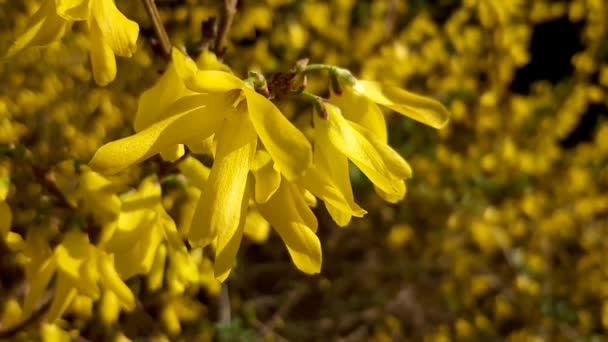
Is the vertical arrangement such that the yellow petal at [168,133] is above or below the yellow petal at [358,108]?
above

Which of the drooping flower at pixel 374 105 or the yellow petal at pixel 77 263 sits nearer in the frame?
the drooping flower at pixel 374 105

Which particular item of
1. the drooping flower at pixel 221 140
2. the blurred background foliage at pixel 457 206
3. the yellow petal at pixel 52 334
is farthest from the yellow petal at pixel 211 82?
the blurred background foliage at pixel 457 206

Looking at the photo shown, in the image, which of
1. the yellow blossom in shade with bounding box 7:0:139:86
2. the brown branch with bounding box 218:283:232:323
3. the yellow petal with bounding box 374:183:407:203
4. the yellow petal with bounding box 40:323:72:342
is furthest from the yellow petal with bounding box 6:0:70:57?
the brown branch with bounding box 218:283:232:323

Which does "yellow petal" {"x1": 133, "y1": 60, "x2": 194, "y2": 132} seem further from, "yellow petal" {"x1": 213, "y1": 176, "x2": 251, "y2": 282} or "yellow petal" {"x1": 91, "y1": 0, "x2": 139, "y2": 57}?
"yellow petal" {"x1": 213, "y1": 176, "x2": 251, "y2": 282}

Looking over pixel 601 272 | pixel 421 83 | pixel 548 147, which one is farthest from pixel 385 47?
pixel 601 272

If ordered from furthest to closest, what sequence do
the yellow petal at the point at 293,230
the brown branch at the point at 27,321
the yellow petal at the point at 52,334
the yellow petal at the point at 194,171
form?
the yellow petal at the point at 52,334, the brown branch at the point at 27,321, the yellow petal at the point at 194,171, the yellow petal at the point at 293,230

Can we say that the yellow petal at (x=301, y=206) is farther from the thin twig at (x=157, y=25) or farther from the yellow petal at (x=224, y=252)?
the thin twig at (x=157, y=25)

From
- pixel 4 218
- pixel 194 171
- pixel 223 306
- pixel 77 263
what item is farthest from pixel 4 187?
pixel 223 306
